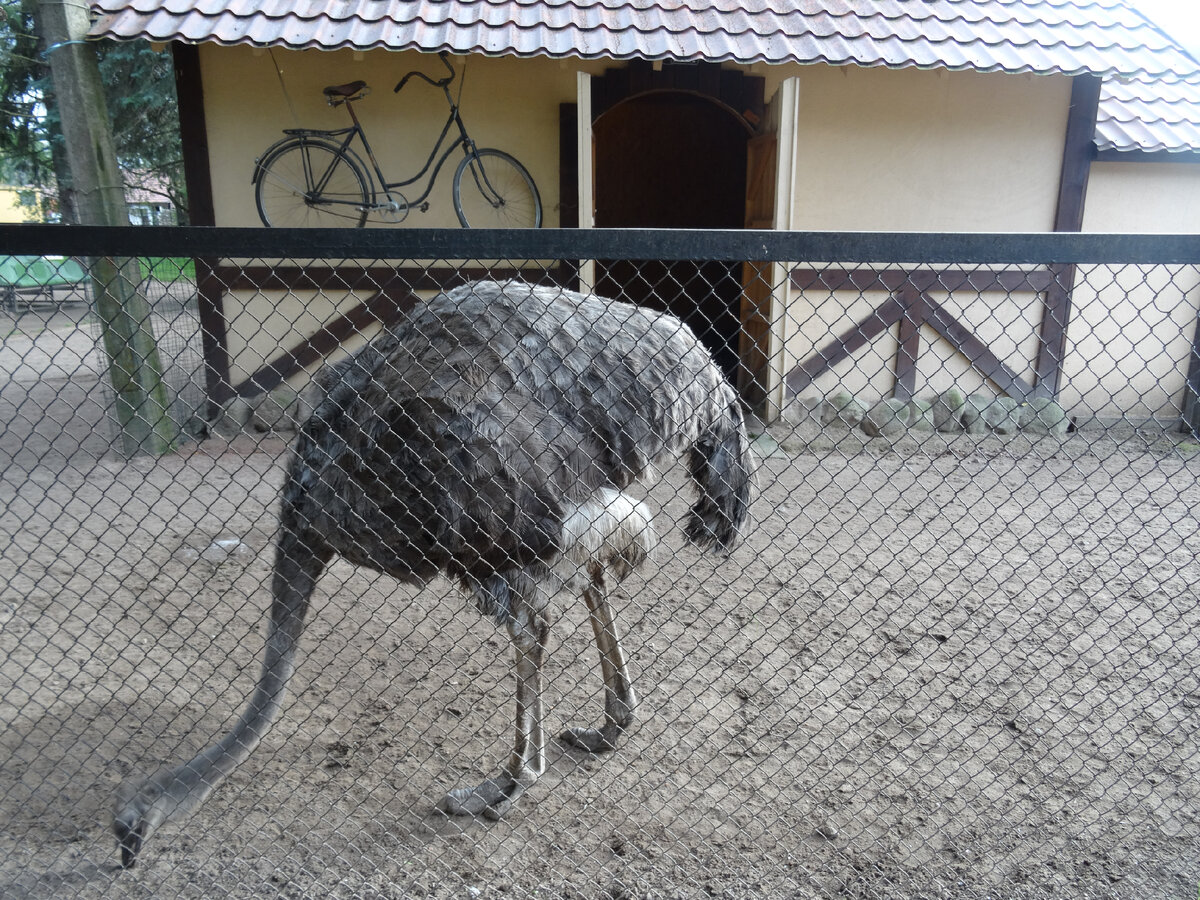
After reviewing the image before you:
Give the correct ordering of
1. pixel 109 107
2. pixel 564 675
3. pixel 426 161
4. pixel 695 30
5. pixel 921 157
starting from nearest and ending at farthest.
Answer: pixel 564 675 < pixel 695 30 < pixel 426 161 < pixel 921 157 < pixel 109 107

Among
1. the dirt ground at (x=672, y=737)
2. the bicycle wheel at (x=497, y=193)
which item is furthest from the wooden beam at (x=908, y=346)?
the bicycle wheel at (x=497, y=193)

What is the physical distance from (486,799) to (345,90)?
506cm

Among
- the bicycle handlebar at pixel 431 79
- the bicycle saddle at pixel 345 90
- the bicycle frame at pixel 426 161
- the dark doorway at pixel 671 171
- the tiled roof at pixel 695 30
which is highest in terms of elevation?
the tiled roof at pixel 695 30

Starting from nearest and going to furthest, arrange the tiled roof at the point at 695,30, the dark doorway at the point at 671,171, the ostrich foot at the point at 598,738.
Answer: the ostrich foot at the point at 598,738 → the tiled roof at the point at 695,30 → the dark doorway at the point at 671,171

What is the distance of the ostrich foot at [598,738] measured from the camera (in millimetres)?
2932

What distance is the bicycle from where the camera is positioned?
620 cm

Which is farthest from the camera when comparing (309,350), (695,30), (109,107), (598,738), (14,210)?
(14,210)

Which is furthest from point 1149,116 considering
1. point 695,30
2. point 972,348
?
point 695,30

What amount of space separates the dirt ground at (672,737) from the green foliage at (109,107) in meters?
5.34

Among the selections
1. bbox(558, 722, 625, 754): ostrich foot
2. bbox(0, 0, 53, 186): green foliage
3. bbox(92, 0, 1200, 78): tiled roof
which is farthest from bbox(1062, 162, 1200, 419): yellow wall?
bbox(0, 0, 53, 186): green foliage

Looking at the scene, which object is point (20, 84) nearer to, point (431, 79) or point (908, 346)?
point (431, 79)

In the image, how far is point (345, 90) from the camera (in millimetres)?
5953

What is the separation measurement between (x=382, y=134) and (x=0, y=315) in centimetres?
796

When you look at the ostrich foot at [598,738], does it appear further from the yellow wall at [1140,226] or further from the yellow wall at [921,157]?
the yellow wall at [1140,226]
